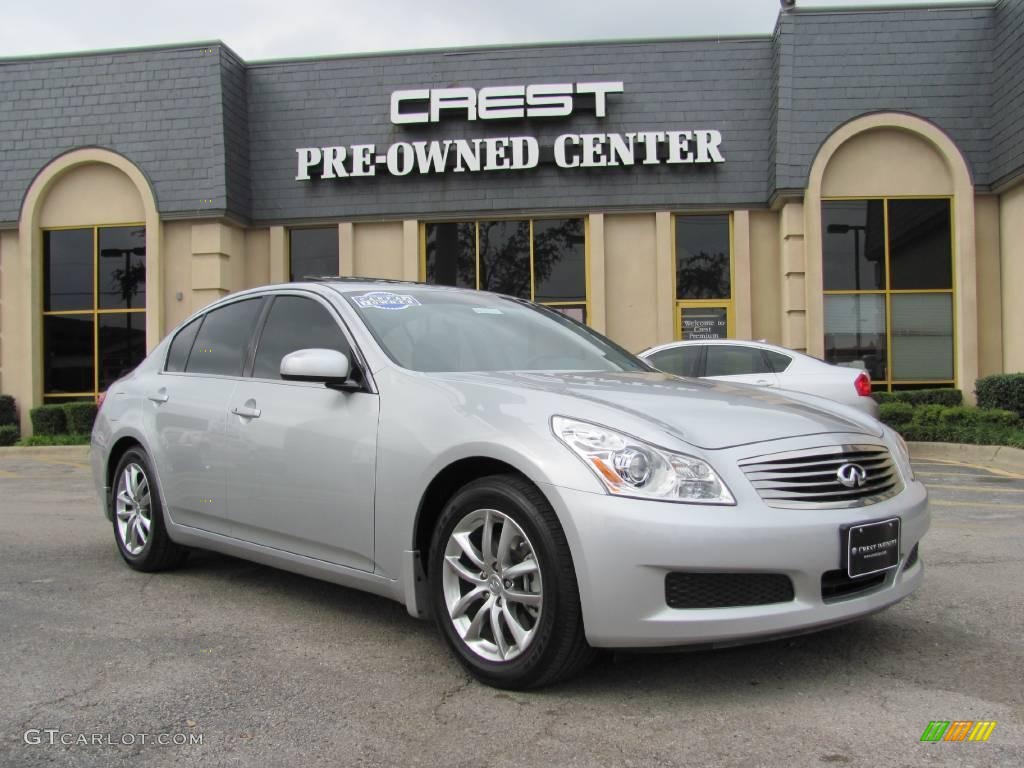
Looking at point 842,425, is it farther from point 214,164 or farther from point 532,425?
point 214,164

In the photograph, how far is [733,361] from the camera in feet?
36.8

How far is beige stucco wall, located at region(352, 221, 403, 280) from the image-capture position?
17172mm

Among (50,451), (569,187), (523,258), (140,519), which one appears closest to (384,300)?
(140,519)

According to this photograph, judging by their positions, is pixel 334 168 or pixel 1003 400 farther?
pixel 334 168

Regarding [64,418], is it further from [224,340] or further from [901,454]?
[901,454]

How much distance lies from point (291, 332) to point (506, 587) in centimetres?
197

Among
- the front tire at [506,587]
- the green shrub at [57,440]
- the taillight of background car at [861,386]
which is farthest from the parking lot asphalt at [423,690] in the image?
the green shrub at [57,440]

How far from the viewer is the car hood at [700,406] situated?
331 centimetres

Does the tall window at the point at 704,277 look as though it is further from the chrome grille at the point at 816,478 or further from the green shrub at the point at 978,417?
the chrome grille at the point at 816,478

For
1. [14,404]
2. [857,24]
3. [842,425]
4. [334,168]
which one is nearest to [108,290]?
[14,404]

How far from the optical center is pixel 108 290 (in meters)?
17.3

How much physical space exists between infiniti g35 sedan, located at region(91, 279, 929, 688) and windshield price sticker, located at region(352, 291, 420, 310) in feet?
0.04

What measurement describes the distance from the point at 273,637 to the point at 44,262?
15.8m

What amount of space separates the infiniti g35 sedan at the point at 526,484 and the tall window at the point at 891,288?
12.0 m
